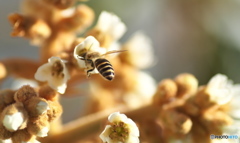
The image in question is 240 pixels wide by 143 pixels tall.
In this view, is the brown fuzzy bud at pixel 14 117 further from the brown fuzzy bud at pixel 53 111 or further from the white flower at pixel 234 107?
the white flower at pixel 234 107

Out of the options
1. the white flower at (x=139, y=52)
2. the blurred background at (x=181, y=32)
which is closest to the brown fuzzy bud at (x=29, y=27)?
the white flower at (x=139, y=52)

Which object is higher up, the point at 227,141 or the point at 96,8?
the point at 96,8

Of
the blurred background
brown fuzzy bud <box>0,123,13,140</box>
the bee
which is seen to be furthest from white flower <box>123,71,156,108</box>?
the blurred background

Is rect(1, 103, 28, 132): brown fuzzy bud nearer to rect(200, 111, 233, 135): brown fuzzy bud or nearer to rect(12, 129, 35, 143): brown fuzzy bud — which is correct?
rect(12, 129, 35, 143): brown fuzzy bud

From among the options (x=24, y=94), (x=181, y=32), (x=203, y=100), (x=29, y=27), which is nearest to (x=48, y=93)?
(x=24, y=94)

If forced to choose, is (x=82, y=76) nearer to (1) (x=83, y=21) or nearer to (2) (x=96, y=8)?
(1) (x=83, y=21)

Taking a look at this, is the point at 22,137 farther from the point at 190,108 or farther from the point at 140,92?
the point at 140,92

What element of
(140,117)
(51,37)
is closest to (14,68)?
(51,37)
